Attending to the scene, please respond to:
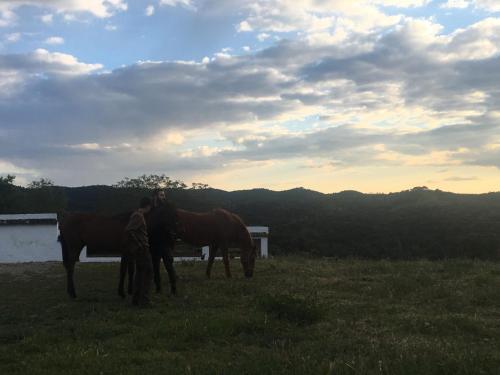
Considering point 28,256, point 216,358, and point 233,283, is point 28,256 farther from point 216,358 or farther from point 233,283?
point 216,358

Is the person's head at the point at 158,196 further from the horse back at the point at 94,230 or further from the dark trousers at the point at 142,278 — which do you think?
the dark trousers at the point at 142,278

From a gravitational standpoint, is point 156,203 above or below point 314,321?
above

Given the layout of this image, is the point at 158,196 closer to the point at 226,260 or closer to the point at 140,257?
the point at 140,257

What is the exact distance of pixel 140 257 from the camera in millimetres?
8430

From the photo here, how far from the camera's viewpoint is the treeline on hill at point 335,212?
45344 millimetres

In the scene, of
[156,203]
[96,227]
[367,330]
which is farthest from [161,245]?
[367,330]

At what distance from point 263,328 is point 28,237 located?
58.5 ft

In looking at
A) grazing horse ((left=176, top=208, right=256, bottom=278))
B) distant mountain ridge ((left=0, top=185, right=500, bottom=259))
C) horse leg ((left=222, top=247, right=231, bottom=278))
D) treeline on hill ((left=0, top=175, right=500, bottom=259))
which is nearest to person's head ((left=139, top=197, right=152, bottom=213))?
grazing horse ((left=176, top=208, right=256, bottom=278))

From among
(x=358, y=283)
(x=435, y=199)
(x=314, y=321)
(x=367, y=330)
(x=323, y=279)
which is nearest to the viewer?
(x=367, y=330)

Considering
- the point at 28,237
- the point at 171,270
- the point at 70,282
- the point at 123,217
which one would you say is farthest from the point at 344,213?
the point at 70,282

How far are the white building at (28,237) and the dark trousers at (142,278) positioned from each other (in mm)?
14275

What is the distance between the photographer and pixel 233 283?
407 inches

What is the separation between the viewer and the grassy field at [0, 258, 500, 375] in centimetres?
489

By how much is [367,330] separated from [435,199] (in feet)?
220
